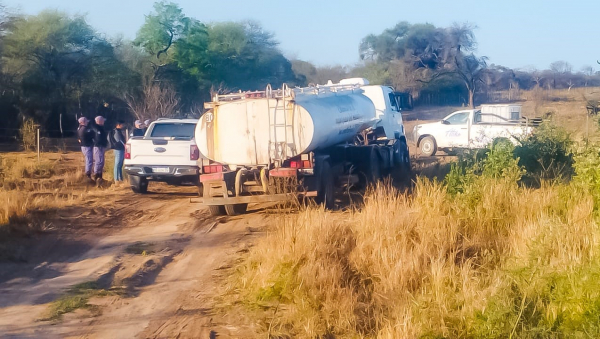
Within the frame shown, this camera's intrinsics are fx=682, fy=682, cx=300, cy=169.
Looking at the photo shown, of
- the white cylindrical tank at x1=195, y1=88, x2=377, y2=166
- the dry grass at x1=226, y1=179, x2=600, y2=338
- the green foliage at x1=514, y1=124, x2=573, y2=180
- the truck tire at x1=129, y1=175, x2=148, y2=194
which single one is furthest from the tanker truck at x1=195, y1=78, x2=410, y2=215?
the green foliage at x1=514, y1=124, x2=573, y2=180

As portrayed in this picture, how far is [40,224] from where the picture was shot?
10867 mm

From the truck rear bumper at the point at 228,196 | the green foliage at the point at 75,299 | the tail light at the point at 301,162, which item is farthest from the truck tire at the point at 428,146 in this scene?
the green foliage at the point at 75,299

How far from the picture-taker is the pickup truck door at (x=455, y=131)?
23.4 metres

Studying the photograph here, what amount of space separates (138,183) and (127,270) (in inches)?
275

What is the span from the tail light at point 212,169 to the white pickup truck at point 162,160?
1562 millimetres

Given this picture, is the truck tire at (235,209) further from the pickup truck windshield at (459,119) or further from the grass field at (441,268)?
the pickup truck windshield at (459,119)

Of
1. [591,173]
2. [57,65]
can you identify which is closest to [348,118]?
[591,173]

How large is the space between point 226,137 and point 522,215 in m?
5.80

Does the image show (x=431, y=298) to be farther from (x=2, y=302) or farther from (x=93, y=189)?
(x=93, y=189)

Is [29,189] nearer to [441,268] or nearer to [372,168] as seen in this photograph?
[372,168]

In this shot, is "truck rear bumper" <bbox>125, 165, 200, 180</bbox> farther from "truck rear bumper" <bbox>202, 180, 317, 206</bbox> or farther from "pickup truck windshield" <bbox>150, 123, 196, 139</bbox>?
"truck rear bumper" <bbox>202, 180, 317, 206</bbox>

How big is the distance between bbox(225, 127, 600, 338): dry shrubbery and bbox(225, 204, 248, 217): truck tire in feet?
12.6

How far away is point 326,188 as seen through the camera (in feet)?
42.0

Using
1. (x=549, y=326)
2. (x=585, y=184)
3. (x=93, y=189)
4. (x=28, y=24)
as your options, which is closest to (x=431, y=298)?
(x=549, y=326)
